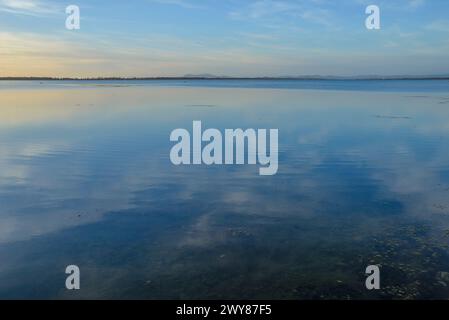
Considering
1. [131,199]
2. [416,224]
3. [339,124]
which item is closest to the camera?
[416,224]

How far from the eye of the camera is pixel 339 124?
45.4 meters

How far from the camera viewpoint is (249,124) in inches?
1791

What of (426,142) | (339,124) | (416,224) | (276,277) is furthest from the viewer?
(339,124)

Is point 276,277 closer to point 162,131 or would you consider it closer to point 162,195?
point 162,195

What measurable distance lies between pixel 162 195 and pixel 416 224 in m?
10.7

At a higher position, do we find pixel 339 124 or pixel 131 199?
pixel 339 124

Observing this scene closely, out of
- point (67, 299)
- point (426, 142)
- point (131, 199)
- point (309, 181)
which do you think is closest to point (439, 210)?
point (309, 181)

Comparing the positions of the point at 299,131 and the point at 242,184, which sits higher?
the point at 299,131

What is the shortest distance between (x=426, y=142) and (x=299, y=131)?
10978 mm

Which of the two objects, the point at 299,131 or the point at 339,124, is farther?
the point at 339,124
